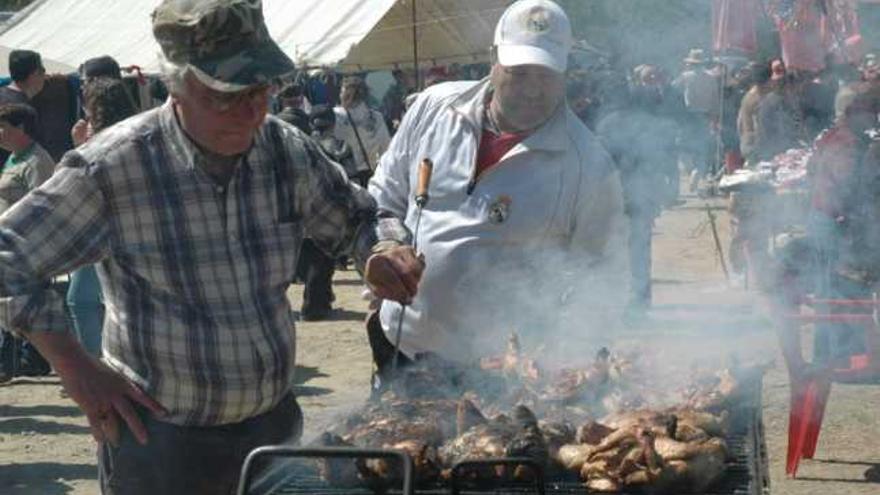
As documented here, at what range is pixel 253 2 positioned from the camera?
3.36m

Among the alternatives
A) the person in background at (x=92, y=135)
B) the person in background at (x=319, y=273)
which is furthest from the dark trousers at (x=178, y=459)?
the person in background at (x=319, y=273)

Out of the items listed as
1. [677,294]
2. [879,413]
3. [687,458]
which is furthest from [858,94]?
[687,458]

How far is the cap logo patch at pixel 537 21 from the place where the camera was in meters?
4.49

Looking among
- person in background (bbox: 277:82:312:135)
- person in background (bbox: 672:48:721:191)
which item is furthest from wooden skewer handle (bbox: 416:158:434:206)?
person in background (bbox: 672:48:721:191)

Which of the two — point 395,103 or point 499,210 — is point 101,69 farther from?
point 395,103

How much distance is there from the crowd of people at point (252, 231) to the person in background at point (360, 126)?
646 centimetres

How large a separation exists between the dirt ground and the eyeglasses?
935mm

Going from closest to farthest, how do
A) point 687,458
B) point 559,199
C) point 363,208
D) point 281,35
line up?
point 687,458, point 363,208, point 559,199, point 281,35

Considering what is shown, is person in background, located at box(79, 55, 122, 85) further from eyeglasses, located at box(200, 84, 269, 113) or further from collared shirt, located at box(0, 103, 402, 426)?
eyeglasses, located at box(200, 84, 269, 113)

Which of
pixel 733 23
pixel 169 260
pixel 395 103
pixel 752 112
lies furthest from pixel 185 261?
pixel 395 103

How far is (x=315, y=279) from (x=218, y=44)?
9.08m

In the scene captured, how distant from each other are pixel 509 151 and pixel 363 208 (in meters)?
0.92

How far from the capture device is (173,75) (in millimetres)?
3314

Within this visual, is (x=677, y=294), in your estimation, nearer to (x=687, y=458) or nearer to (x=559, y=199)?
(x=559, y=199)
